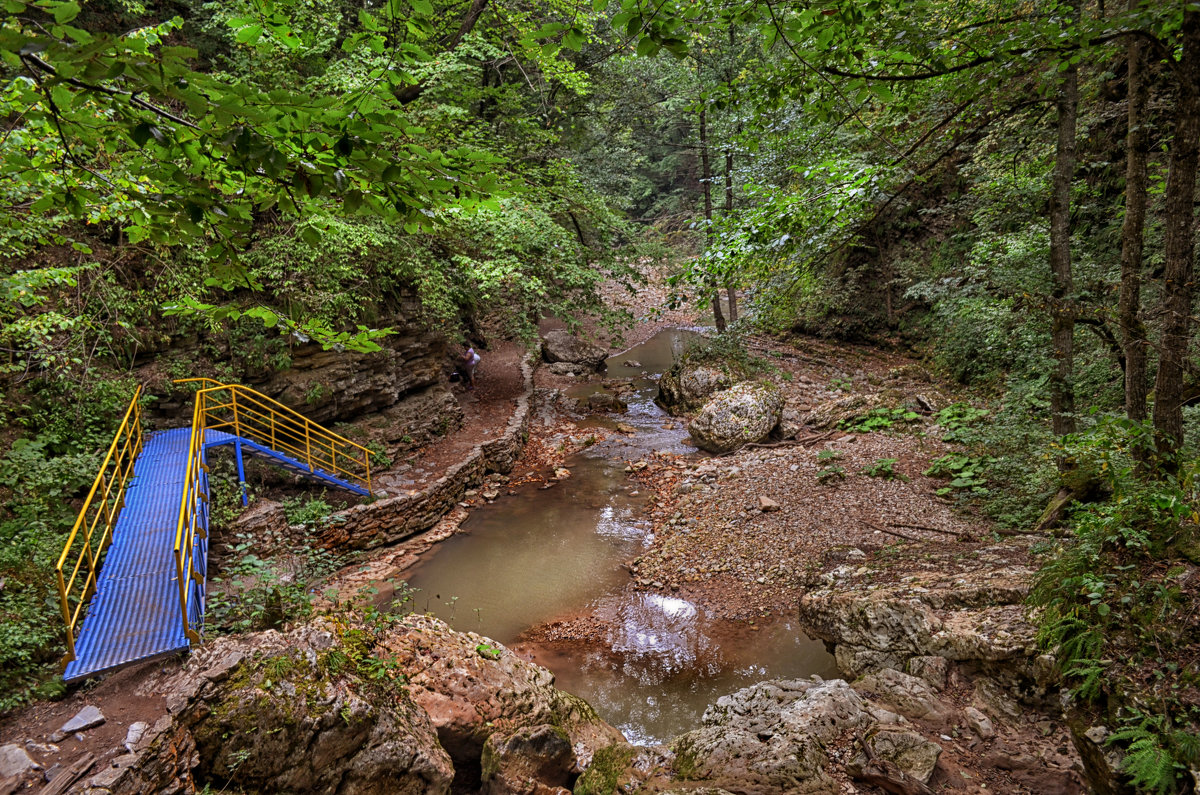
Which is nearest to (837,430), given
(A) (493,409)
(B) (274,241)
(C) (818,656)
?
(C) (818,656)

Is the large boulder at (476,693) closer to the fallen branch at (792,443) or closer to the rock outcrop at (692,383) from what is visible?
the fallen branch at (792,443)

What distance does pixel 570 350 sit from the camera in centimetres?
2080

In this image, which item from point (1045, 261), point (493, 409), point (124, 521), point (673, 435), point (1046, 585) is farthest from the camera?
point (493, 409)

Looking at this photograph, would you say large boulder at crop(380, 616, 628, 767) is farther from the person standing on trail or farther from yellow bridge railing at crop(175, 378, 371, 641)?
the person standing on trail

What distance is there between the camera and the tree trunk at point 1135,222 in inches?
157

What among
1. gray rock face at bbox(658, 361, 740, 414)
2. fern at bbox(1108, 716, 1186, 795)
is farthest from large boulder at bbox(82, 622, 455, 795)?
gray rock face at bbox(658, 361, 740, 414)

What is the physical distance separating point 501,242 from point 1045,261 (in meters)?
8.77

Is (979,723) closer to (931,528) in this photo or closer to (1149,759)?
(1149,759)

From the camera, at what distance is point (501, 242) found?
1049cm

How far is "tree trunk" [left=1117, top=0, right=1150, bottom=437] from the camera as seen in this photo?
4.00m

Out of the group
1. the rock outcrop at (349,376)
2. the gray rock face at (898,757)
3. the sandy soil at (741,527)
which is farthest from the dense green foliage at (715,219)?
the gray rock face at (898,757)

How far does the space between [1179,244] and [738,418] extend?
30.0ft

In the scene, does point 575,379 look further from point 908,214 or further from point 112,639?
point 112,639

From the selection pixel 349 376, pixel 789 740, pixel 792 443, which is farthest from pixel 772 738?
pixel 349 376
